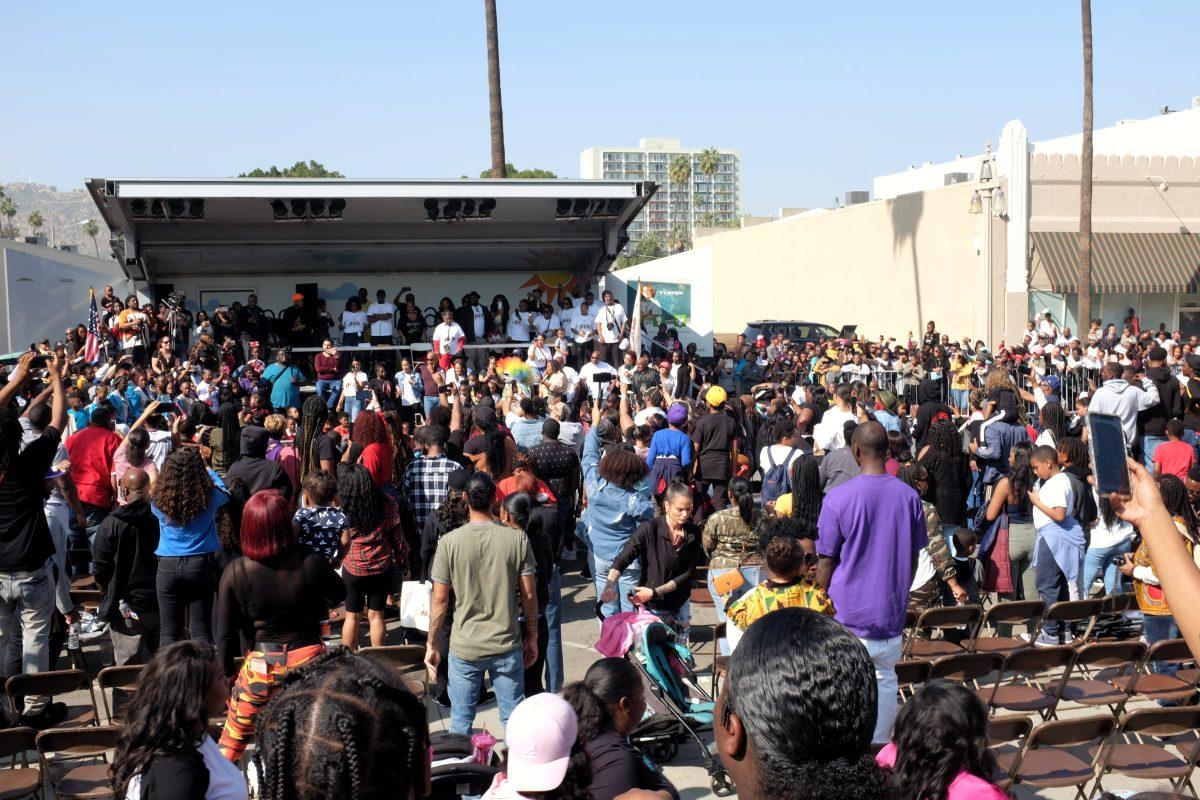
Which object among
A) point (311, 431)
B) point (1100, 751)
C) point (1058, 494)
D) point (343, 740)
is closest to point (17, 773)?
point (343, 740)

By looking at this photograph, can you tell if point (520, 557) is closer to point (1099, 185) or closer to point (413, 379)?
point (413, 379)

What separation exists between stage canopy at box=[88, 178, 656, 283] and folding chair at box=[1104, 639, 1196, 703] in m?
11.5

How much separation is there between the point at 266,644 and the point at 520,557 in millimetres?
1232

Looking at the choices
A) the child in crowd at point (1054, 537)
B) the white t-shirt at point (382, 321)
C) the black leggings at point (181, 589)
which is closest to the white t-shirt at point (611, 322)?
the white t-shirt at point (382, 321)

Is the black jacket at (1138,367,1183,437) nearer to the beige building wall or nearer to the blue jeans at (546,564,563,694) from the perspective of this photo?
the blue jeans at (546,564,563,694)

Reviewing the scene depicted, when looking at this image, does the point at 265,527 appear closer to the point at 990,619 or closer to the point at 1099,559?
the point at 990,619

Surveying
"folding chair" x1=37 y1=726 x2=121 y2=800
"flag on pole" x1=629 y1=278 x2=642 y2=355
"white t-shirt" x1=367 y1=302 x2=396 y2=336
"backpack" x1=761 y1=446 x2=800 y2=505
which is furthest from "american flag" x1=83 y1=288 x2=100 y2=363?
"folding chair" x1=37 y1=726 x2=121 y2=800

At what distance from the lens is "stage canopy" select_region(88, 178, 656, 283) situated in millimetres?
15609

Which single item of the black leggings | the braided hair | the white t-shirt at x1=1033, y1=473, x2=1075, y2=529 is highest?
the braided hair

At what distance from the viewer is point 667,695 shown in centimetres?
579

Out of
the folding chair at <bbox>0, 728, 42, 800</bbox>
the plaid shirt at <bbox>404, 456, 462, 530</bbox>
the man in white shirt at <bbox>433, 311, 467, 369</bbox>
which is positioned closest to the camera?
the folding chair at <bbox>0, 728, 42, 800</bbox>

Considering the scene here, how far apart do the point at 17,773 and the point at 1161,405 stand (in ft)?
37.0

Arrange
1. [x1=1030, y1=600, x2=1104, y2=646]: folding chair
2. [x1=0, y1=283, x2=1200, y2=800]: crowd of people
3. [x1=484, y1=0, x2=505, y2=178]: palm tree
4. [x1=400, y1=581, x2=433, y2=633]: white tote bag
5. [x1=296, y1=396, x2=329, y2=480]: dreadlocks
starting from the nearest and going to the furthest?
1. [x1=0, y1=283, x2=1200, y2=800]: crowd of people
2. [x1=400, y1=581, x2=433, y2=633]: white tote bag
3. [x1=1030, y1=600, x2=1104, y2=646]: folding chair
4. [x1=296, y1=396, x2=329, y2=480]: dreadlocks
5. [x1=484, y1=0, x2=505, y2=178]: palm tree

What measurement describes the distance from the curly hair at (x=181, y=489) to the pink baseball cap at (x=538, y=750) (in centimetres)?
368
